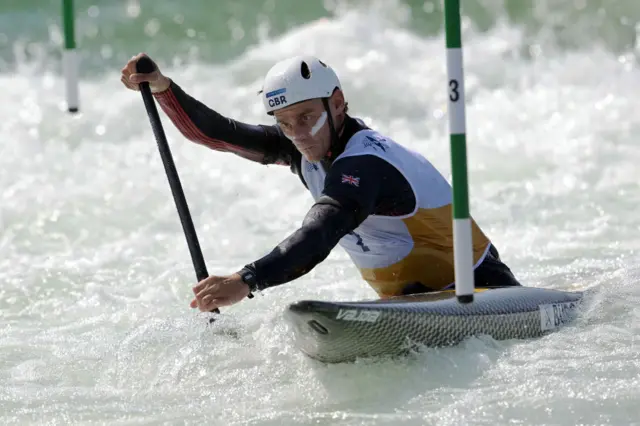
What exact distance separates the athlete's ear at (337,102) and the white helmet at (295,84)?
1.3 inches

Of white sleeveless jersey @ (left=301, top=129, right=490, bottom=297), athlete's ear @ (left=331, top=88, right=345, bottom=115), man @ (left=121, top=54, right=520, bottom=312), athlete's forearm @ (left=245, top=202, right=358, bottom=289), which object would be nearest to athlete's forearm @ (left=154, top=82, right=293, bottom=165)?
man @ (left=121, top=54, right=520, bottom=312)

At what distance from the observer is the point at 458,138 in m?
3.53

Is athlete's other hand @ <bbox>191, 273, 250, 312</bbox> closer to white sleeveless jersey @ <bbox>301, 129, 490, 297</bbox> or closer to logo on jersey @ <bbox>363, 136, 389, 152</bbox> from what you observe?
white sleeveless jersey @ <bbox>301, 129, 490, 297</bbox>

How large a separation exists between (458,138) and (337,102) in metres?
0.81

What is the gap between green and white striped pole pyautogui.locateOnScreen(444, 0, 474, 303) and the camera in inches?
138

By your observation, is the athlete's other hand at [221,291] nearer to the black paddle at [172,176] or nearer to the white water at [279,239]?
the white water at [279,239]

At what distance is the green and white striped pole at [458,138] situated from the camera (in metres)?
3.50

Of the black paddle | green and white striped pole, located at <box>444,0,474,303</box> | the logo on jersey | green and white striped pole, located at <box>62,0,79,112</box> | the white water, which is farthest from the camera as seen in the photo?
green and white striped pole, located at <box>62,0,79,112</box>

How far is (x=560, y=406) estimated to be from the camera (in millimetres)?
3531

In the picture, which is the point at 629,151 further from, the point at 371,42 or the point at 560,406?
the point at 560,406

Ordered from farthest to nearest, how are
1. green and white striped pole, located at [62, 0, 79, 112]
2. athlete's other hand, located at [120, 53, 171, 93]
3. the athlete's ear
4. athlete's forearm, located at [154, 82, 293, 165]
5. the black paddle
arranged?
green and white striped pole, located at [62, 0, 79, 112] < athlete's forearm, located at [154, 82, 293, 165] < athlete's other hand, located at [120, 53, 171, 93] < the black paddle < the athlete's ear

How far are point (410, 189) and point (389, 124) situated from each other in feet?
19.9

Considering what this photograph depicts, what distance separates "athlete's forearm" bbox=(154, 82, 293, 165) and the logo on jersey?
0.76 m

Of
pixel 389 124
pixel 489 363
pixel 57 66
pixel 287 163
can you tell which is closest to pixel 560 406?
pixel 489 363
